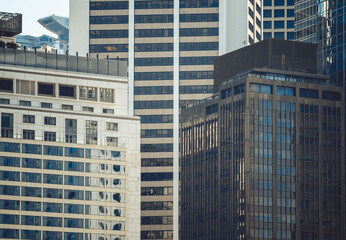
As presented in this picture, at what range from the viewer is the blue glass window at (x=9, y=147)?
180125mm

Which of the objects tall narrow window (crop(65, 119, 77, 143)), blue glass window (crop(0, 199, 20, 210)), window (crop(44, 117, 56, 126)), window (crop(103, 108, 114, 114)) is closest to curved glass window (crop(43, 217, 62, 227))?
blue glass window (crop(0, 199, 20, 210))

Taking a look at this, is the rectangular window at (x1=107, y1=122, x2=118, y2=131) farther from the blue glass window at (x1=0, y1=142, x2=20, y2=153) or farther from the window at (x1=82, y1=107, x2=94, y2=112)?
the blue glass window at (x1=0, y1=142, x2=20, y2=153)

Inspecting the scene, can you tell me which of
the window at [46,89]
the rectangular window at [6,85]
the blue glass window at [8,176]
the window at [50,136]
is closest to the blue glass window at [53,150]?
the window at [50,136]

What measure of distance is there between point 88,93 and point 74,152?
12.2 m

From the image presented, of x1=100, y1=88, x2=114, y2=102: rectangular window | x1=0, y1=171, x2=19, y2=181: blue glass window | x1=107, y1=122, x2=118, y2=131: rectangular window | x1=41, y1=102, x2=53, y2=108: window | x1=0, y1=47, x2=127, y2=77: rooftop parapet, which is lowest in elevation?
x1=0, y1=171, x2=19, y2=181: blue glass window

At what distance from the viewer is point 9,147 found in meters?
180

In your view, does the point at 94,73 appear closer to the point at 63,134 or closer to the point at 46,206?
the point at 63,134

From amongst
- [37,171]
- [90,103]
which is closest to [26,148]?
[37,171]

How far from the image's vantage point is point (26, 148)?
18138cm

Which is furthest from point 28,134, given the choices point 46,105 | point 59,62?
point 59,62

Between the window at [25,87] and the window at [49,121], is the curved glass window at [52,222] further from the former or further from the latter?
the window at [25,87]

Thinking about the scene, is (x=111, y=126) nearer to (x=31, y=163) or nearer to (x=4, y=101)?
(x=31, y=163)

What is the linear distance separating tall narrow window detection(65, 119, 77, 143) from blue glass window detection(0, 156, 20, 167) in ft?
33.0

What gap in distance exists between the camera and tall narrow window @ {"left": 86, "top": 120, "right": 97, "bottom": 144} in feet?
615
